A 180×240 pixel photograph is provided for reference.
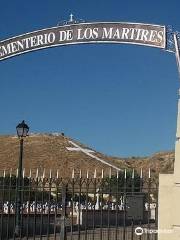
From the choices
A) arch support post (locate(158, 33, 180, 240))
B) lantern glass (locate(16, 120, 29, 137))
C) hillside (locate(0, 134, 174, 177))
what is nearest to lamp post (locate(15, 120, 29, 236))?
lantern glass (locate(16, 120, 29, 137))

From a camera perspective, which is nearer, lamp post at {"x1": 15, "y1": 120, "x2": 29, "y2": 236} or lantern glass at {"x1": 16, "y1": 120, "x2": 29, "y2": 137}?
lamp post at {"x1": 15, "y1": 120, "x2": 29, "y2": 236}

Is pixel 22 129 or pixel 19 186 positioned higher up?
pixel 22 129

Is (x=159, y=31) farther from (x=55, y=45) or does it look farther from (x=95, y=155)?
(x=95, y=155)

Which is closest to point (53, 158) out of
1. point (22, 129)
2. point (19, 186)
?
point (22, 129)

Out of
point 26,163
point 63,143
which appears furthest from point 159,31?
point 63,143

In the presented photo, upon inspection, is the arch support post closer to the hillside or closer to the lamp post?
the lamp post

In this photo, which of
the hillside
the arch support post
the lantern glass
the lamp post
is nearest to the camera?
the arch support post

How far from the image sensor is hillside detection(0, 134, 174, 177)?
80.6 metres

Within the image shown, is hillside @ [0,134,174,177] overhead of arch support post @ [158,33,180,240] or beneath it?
overhead

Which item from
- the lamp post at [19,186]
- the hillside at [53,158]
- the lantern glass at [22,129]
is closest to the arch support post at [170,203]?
the lamp post at [19,186]

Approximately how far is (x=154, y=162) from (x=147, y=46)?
83.8 meters

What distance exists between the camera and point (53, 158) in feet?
288

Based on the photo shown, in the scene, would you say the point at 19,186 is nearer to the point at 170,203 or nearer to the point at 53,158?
the point at 170,203

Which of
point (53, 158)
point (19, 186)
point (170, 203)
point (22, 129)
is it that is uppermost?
point (53, 158)
